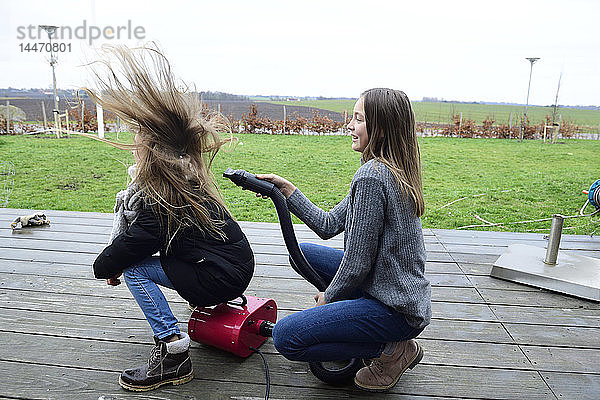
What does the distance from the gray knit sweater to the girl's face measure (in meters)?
0.11

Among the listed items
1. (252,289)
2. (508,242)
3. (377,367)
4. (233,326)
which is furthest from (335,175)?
(377,367)

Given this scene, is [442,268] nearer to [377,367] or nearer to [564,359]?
[564,359]

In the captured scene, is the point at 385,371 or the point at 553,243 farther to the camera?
the point at 553,243

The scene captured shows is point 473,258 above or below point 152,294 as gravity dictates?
below

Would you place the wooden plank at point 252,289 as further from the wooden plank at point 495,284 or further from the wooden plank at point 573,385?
the wooden plank at point 573,385

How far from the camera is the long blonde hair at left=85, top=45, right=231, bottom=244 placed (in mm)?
1662

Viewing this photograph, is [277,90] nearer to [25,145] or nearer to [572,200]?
[25,145]

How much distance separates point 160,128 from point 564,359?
184cm

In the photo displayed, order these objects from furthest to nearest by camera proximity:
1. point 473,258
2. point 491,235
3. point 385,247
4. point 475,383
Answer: point 491,235 < point 473,258 < point 475,383 < point 385,247

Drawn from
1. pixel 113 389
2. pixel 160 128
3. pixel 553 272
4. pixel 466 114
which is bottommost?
pixel 113 389

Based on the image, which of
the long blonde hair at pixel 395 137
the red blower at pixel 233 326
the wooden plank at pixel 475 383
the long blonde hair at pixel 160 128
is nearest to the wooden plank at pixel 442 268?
the wooden plank at pixel 475 383

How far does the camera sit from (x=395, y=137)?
1523 millimetres

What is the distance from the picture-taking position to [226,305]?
76.5 inches

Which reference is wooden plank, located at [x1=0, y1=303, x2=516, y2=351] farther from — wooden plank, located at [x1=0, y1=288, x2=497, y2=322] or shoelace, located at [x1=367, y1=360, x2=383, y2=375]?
shoelace, located at [x1=367, y1=360, x2=383, y2=375]
